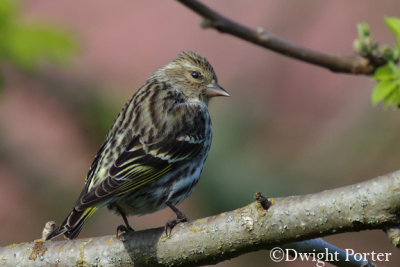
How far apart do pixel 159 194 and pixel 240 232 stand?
153 centimetres

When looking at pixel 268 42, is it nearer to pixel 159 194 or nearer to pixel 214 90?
pixel 159 194

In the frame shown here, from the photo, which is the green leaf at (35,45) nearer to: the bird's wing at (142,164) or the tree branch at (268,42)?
the bird's wing at (142,164)

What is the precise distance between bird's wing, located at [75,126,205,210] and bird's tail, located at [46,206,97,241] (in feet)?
0.14

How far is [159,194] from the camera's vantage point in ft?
15.6

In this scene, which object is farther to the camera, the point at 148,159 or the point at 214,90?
the point at 214,90

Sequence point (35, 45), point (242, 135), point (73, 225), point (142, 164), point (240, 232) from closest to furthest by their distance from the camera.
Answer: point (240, 232) < point (73, 225) < point (142, 164) < point (35, 45) < point (242, 135)

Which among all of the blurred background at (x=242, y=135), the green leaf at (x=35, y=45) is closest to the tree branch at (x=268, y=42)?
the green leaf at (x=35, y=45)

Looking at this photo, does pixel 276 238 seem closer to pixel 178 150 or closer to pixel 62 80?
pixel 178 150

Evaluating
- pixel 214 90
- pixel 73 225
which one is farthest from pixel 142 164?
pixel 214 90

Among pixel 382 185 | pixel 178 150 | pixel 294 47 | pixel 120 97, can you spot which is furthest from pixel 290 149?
pixel 294 47

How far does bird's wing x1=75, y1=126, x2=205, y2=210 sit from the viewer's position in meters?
4.42

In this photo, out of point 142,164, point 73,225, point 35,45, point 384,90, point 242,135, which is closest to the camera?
point 384,90

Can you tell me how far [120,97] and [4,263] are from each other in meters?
3.52

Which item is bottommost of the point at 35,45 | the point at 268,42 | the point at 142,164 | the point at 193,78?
the point at 268,42
